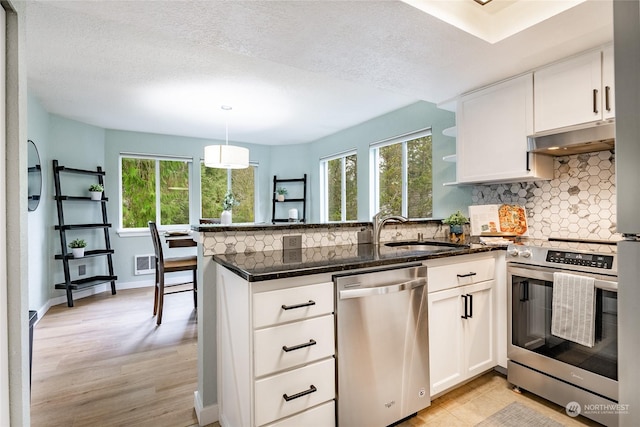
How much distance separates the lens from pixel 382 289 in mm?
1535

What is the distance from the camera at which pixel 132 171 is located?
5.07 meters

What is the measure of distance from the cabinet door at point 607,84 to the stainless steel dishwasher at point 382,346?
4.62ft

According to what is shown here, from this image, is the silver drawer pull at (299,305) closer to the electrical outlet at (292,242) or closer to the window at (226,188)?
the electrical outlet at (292,242)

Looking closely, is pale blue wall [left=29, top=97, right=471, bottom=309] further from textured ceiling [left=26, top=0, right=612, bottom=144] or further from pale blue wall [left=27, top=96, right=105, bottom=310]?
textured ceiling [left=26, top=0, right=612, bottom=144]

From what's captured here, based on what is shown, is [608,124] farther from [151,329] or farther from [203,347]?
[151,329]

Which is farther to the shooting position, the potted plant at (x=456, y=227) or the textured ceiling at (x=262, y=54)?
the potted plant at (x=456, y=227)

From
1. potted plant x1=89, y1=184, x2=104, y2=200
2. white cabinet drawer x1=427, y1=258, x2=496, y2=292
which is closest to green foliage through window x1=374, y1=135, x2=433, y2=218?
white cabinet drawer x1=427, y1=258, x2=496, y2=292

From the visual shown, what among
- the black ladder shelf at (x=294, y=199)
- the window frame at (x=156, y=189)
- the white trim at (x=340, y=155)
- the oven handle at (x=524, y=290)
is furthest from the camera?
the black ladder shelf at (x=294, y=199)

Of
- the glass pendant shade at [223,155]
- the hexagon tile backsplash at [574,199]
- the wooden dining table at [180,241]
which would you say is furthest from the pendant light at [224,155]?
the hexagon tile backsplash at [574,199]

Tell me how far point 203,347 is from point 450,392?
1.56 m

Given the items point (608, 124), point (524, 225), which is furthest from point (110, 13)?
point (524, 225)

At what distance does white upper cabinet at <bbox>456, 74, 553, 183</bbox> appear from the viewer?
7.27 feet

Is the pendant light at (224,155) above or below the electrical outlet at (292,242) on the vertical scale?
above

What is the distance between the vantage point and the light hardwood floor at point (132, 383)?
1772 millimetres
